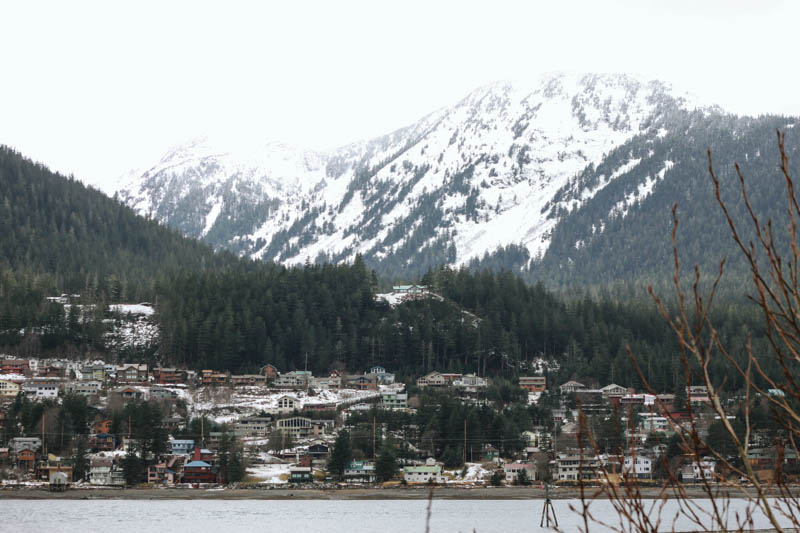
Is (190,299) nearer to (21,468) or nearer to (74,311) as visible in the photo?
(74,311)

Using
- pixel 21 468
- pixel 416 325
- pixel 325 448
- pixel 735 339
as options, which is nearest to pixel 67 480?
pixel 21 468

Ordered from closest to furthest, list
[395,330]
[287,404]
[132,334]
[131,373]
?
[287,404] → [131,373] → [132,334] → [395,330]

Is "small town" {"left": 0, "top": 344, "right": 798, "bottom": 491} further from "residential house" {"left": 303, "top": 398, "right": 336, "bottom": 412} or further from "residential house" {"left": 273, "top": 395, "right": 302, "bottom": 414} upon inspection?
"residential house" {"left": 303, "top": 398, "right": 336, "bottom": 412}

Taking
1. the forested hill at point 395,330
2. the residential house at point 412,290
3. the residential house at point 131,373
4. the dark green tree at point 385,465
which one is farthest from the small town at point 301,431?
the residential house at point 412,290

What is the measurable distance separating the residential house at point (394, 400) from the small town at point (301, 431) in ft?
0.83

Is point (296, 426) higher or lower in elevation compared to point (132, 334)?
lower

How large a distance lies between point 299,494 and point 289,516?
13.5 m

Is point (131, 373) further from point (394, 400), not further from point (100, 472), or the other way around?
point (100, 472)

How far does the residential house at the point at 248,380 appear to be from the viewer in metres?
149

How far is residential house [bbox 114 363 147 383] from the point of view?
145675 mm

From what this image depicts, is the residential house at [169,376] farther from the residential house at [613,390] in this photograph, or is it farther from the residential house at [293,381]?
the residential house at [613,390]

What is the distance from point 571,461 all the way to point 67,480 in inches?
1906

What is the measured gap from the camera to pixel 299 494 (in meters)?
93.2

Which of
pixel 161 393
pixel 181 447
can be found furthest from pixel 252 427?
pixel 161 393
